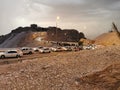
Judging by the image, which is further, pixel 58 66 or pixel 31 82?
pixel 58 66

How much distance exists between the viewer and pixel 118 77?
19656 mm

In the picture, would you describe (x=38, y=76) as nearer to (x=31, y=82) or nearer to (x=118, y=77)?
(x=31, y=82)

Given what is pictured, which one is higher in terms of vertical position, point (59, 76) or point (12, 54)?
point (12, 54)

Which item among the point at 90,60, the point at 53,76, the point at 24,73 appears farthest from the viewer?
the point at 90,60

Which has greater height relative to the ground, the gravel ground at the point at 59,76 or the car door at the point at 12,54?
the car door at the point at 12,54

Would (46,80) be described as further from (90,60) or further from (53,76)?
(90,60)

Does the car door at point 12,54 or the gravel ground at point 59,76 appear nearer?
the gravel ground at point 59,76

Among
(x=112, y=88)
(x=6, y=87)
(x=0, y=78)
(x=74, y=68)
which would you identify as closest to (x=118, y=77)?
(x=112, y=88)

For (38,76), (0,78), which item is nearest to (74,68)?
(38,76)

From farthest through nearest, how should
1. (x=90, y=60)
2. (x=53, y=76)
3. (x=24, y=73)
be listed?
(x=90, y=60), (x=24, y=73), (x=53, y=76)

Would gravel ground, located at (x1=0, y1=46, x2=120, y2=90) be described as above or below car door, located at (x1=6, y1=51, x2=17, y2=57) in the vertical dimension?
below

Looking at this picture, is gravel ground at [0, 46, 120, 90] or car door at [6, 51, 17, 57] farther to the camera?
car door at [6, 51, 17, 57]

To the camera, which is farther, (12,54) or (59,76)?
(12,54)

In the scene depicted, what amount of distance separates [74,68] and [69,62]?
8.39ft
